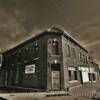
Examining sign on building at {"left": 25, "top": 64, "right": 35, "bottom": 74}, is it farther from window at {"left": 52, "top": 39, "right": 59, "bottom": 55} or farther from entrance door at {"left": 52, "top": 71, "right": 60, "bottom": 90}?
window at {"left": 52, "top": 39, "right": 59, "bottom": 55}

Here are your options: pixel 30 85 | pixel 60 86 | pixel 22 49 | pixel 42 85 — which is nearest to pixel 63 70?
pixel 60 86

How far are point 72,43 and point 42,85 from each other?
8.95m

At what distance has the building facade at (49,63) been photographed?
51.6ft

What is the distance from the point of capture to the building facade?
15719 millimetres

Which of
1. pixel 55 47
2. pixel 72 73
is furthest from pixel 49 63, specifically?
pixel 72 73

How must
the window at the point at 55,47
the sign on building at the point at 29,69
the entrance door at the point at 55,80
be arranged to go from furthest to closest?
the sign on building at the point at 29,69
the window at the point at 55,47
the entrance door at the point at 55,80

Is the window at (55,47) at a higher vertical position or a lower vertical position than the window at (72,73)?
higher

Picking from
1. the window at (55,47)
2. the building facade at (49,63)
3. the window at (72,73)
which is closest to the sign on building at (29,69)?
the building facade at (49,63)

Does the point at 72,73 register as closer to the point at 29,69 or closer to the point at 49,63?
the point at 49,63

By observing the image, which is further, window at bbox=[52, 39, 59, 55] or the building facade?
window at bbox=[52, 39, 59, 55]

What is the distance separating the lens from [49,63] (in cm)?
1603

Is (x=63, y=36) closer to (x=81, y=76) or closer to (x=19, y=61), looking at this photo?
(x=81, y=76)

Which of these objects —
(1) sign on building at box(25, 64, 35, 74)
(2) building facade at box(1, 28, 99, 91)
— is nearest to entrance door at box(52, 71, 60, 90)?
(2) building facade at box(1, 28, 99, 91)

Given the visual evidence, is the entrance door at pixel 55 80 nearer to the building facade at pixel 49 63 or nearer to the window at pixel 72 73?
the building facade at pixel 49 63
